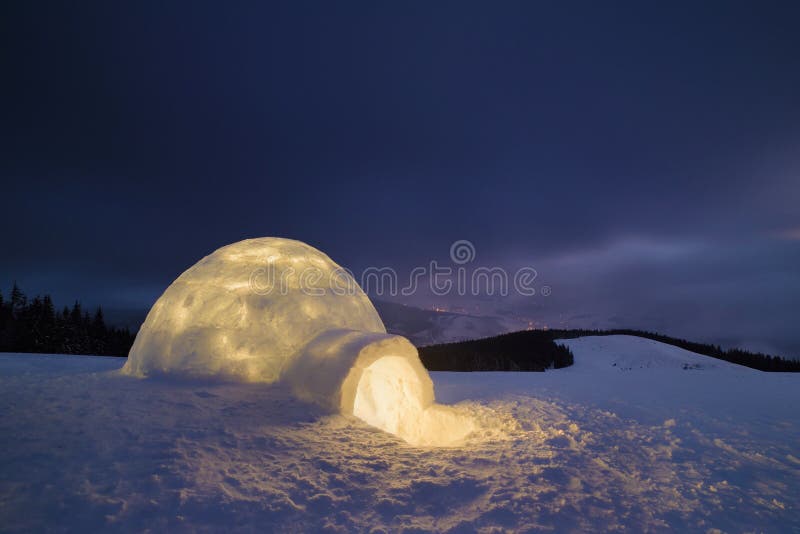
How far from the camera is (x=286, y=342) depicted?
739 centimetres

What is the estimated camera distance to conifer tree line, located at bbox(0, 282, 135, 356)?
25.9m

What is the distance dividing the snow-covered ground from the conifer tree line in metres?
24.4

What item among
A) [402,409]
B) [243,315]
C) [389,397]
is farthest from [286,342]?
[402,409]

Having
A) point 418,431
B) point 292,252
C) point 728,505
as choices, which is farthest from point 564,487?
point 292,252

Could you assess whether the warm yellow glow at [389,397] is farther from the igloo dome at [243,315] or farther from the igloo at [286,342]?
the igloo dome at [243,315]

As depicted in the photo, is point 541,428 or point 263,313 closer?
point 541,428

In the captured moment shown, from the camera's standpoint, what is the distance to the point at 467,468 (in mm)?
4719

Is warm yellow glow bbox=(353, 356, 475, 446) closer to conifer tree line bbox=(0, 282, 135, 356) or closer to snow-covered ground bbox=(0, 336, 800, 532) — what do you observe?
snow-covered ground bbox=(0, 336, 800, 532)

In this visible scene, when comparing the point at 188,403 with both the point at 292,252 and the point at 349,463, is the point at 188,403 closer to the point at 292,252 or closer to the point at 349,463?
the point at 349,463

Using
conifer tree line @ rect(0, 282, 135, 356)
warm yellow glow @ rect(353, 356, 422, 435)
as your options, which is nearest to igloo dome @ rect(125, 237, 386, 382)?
warm yellow glow @ rect(353, 356, 422, 435)

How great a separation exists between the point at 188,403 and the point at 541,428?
5199 mm

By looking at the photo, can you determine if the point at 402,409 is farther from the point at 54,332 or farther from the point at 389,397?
the point at 54,332

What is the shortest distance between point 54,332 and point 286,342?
27.6 meters

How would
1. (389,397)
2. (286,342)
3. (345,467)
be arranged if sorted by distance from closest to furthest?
(345,467) → (286,342) → (389,397)
